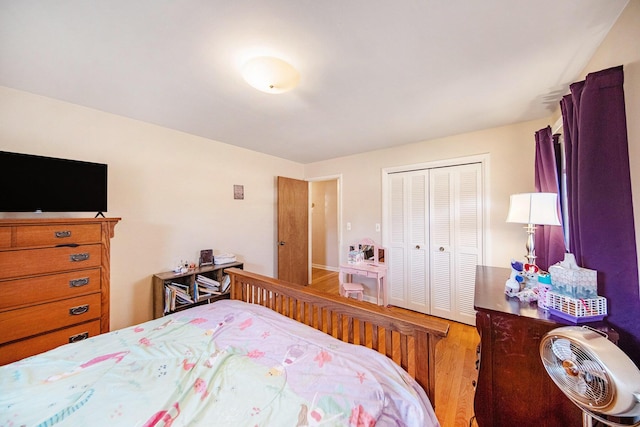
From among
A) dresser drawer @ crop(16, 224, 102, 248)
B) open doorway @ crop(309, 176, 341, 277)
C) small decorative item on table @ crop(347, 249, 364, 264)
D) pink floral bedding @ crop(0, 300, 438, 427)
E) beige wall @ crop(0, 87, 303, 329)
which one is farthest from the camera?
open doorway @ crop(309, 176, 341, 277)

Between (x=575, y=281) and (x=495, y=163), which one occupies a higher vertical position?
(x=495, y=163)

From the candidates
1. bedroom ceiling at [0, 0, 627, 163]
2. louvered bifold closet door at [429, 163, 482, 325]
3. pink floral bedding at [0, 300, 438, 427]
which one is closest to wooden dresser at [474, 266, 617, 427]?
pink floral bedding at [0, 300, 438, 427]

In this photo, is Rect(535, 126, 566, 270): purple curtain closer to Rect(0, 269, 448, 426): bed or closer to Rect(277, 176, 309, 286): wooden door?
Rect(0, 269, 448, 426): bed

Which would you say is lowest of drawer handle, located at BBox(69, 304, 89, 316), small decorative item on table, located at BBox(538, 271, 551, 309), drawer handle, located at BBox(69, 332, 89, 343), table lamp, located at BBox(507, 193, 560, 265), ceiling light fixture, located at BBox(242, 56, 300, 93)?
drawer handle, located at BBox(69, 332, 89, 343)

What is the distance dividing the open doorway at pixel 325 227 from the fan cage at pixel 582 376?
4665mm

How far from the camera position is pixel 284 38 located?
1264mm

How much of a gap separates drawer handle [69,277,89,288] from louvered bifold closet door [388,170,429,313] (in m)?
3.24

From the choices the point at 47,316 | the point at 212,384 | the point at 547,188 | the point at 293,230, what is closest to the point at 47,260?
the point at 47,316

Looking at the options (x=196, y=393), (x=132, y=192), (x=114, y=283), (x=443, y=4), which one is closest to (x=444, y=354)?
(x=196, y=393)

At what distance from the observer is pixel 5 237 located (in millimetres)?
1450

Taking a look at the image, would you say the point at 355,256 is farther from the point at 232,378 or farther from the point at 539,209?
the point at 232,378

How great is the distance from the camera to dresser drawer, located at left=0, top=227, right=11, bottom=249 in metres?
1.44

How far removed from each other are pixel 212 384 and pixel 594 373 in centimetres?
135

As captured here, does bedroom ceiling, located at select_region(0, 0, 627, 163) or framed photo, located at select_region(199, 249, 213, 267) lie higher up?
bedroom ceiling, located at select_region(0, 0, 627, 163)
